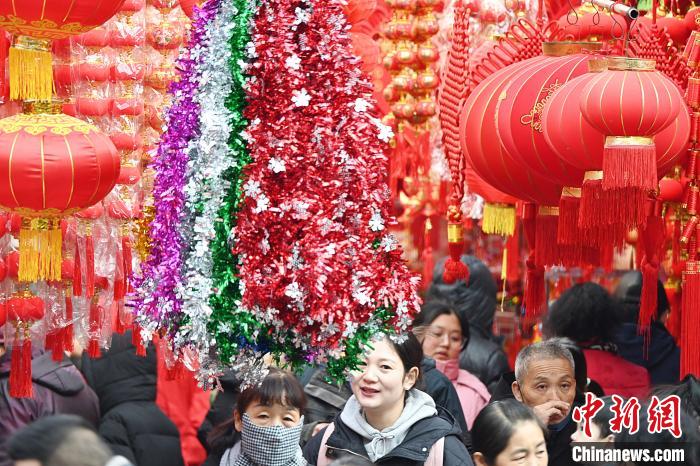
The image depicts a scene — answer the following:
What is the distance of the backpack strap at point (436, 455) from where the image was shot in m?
3.66

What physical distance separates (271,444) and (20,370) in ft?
2.73

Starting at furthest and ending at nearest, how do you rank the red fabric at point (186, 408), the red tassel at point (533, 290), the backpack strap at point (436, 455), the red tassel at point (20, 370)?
the red fabric at point (186, 408) → the red tassel at point (533, 290) → the red tassel at point (20, 370) → the backpack strap at point (436, 455)

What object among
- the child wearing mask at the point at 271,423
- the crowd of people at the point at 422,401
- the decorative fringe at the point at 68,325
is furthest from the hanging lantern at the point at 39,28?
the child wearing mask at the point at 271,423

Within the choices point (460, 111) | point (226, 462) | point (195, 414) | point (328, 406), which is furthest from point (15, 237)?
point (195, 414)

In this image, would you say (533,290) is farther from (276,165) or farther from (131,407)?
(276,165)

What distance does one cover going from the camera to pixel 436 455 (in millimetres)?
3670

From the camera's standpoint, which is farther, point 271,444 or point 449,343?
point 449,343

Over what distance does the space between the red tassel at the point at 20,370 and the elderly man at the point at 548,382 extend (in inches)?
62.1

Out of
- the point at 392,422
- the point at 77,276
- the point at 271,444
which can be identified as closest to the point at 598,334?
the point at 392,422

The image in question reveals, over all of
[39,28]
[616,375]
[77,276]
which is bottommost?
[616,375]

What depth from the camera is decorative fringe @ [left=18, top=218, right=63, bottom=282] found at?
12.3ft

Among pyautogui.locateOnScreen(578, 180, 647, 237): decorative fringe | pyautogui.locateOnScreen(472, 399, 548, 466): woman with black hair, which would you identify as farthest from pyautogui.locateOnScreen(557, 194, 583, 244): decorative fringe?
pyautogui.locateOnScreen(472, 399, 548, 466): woman with black hair

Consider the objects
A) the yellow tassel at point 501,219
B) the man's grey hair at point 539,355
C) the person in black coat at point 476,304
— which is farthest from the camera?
the person in black coat at point 476,304

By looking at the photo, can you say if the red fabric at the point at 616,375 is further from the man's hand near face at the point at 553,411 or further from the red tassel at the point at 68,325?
the red tassel at the point at 68,325
